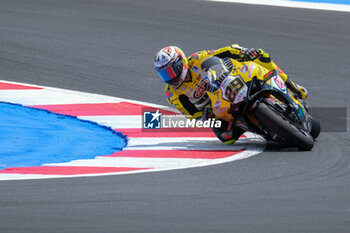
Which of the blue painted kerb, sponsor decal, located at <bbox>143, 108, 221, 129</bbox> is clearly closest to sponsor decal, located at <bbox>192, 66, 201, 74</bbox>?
sponsor decal, located at <bbox>143, 108, 221, 129</bbox>

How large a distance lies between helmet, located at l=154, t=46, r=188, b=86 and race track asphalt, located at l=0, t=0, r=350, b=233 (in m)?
1.27

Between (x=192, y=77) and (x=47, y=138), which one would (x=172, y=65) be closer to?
(x=192, y=77)

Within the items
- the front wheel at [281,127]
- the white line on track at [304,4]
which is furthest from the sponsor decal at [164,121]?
the white line on track at [304,4]

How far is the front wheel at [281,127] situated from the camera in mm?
8109

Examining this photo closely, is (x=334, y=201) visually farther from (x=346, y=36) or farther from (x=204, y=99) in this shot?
(x=346, y=36)

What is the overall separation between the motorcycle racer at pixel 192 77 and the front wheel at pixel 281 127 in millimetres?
511

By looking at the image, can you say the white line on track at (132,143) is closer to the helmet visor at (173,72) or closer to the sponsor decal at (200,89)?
the sponsor decal at (200,89)

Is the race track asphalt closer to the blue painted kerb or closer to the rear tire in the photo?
the rear tire

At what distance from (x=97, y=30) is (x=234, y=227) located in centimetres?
965

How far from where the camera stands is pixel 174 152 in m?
8.39

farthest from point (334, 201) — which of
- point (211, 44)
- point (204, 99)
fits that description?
point (211, 44)

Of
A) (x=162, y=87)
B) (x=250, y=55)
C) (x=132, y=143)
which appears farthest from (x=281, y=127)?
(x=162, y=87)

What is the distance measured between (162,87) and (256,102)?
3.71m

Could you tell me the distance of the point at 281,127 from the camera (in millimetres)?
8102
